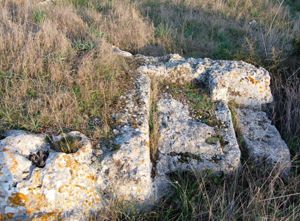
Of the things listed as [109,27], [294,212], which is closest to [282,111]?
[294,212]

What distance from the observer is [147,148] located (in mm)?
3527

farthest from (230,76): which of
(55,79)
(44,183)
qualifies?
(44,183)

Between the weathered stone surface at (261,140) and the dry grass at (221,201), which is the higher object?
Result: the weathered stone surface at (261,140)

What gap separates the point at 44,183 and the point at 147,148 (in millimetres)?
1110

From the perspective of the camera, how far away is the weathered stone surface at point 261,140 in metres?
3.95

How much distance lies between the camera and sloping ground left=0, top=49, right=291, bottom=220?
2.95 m

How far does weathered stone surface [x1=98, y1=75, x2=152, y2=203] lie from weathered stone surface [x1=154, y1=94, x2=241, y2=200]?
0.23m

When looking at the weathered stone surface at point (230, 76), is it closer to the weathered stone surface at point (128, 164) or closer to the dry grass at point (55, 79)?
the dry grass at point (55, 79)

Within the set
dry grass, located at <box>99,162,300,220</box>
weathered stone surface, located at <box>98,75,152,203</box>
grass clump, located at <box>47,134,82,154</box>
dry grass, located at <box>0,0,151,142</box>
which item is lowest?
dry grass, located at <box>99,162,300,220</box>

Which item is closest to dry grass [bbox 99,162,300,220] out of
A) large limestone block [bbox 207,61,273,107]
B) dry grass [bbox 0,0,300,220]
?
dry grass [bbox 0,0,300,220]

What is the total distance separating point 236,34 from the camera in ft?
23.5

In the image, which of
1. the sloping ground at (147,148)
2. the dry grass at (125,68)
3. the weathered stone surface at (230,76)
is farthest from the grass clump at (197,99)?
the dry grass at (125,68)

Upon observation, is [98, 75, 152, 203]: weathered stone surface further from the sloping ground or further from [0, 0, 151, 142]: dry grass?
[0, 0, 151, 142]: dry grass

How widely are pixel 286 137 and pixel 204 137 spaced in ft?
4.75
